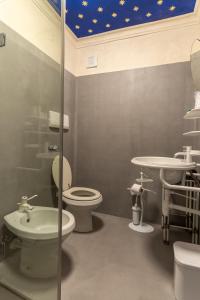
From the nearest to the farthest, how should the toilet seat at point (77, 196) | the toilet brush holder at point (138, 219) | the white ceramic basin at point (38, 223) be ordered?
1. the white ceramic basin at point (38, 223)
2. the toilet seat at point (77, 196)
3. the toilet brush holder at point (138, 219)

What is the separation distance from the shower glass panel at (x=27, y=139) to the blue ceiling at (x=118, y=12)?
1.64 ft

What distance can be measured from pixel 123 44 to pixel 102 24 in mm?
325

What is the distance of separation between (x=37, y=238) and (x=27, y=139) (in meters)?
Answer: 0.80

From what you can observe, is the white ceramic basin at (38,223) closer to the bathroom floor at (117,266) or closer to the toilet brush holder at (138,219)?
the bathroom floor at (117,266)

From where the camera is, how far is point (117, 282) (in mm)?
1229

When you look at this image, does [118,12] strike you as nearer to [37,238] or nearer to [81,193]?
[81,193]

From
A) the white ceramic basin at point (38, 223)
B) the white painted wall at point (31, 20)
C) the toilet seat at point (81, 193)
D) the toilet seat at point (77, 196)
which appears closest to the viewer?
the white ceramic basin at point (38, 223)

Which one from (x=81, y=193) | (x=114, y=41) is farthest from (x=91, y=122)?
(x=114, y=41)

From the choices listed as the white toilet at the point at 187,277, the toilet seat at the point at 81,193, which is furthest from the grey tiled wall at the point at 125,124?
the white toilet at the point at 187,277

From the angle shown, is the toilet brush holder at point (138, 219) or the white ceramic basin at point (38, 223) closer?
the white ceramic basin at point (38, 223)

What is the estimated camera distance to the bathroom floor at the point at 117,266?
1.15 meters

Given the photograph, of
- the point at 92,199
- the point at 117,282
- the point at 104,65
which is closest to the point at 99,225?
the point at 92,199

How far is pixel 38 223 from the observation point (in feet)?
4.58

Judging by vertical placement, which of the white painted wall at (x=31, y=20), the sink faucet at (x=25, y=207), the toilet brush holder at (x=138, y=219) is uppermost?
the white painted wall at (x=31, y=20)
